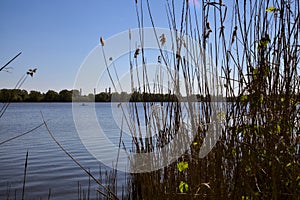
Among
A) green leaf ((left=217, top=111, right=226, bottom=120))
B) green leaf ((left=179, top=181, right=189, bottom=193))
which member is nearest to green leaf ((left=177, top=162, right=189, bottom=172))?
green leaf ((left=179, top=181, right=189, bottom=193))

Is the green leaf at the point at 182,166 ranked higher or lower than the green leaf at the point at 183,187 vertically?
higher

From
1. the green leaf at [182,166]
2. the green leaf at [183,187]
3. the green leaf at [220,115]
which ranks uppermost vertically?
the green leaf at [220,115]

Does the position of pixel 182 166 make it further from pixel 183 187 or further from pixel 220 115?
pixel 220 115

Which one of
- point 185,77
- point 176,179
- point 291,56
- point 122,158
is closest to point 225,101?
point 185,77

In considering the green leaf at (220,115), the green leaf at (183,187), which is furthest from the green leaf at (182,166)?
the green leaf at (220,115)

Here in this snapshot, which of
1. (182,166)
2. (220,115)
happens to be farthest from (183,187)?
(220,115)

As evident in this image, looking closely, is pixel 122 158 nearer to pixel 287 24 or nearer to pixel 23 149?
pixel 23 149

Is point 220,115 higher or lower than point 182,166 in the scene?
higher

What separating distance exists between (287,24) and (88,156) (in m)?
6.31

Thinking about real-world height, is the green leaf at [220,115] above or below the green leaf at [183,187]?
above

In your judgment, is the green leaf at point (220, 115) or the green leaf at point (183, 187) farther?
the green leaf at point (220, 115)

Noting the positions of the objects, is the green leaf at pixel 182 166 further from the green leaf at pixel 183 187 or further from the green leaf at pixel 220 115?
the green leaf at pixel 220 115

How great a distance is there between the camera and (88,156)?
296 inches

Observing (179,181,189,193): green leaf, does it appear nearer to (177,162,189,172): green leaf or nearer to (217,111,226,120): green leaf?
(177,162,189,172): green leaf
